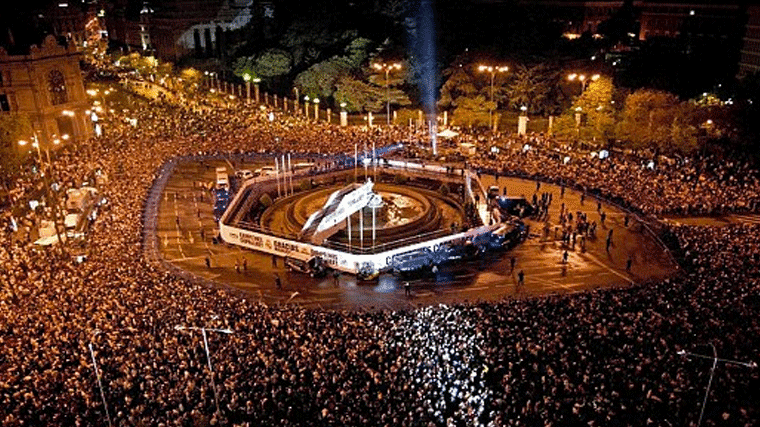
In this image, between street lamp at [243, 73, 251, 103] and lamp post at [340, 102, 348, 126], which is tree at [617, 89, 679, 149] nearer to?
lamp post at [340, 102, 348, 126]

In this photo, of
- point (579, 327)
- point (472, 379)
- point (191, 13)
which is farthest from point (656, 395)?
point (191, 13)

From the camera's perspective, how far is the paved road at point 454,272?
27.3 metres

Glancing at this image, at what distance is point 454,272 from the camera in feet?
96.7

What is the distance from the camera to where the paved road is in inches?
1075

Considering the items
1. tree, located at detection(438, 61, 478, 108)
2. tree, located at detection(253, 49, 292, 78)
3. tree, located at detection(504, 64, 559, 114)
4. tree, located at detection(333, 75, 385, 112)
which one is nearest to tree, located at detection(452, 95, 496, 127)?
tree, located at detection(438, 61, 478, 108)

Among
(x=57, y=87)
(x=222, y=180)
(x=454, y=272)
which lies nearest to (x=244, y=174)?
(x=222, y=180)

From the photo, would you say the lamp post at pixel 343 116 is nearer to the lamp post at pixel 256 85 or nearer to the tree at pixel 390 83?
the tree at pixel 390 83

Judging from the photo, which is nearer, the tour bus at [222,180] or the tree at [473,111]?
the tour bus at [222,180]

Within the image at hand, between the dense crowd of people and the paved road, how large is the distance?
242 cm

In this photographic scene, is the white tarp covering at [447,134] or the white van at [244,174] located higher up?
the white tarp covering at [447,134]

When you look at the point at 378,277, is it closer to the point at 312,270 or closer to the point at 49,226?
the point at 312,270

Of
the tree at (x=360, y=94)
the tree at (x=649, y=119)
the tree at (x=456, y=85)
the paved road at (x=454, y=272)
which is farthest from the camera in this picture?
the tree at (x=360, y=94)

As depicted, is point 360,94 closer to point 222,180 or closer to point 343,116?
point 343,116

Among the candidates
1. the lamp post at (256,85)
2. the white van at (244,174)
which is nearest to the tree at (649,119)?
the white van at (244,174)
